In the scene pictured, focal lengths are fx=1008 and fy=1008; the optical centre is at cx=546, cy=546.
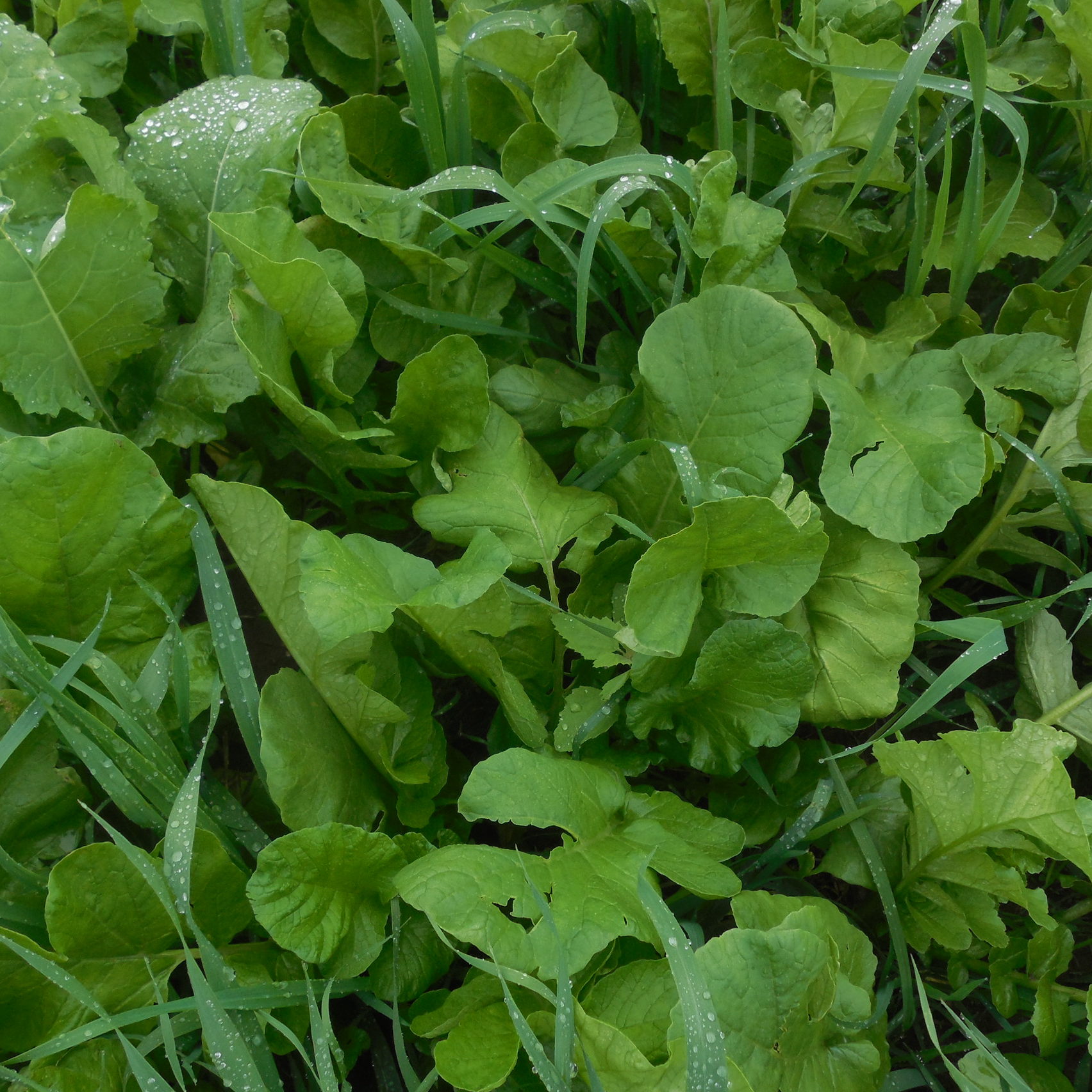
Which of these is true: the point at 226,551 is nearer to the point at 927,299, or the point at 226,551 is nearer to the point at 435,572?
the point at 435,572

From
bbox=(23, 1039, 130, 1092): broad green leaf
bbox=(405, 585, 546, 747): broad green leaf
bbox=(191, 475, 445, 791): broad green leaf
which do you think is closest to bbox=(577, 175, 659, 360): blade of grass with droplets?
bbox=(405, 585, 546, 747): broad green leaf

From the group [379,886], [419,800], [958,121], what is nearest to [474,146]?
[958,121]

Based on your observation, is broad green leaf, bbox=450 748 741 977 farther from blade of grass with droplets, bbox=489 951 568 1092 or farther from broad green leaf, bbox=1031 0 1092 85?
broad green leaf, bbox=1031 0 1092 85

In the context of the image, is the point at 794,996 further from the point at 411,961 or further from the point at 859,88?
the point at 859,88

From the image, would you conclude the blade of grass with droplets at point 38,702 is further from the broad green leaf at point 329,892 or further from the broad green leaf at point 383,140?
the broad green leaf at point 383,140

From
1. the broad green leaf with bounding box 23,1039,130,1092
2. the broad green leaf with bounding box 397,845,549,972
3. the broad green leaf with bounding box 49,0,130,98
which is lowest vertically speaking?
the broad green leaf with bounding box 23,1039,130,1092

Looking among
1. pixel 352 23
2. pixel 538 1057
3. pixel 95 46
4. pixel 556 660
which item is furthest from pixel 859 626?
pixel 95 46
